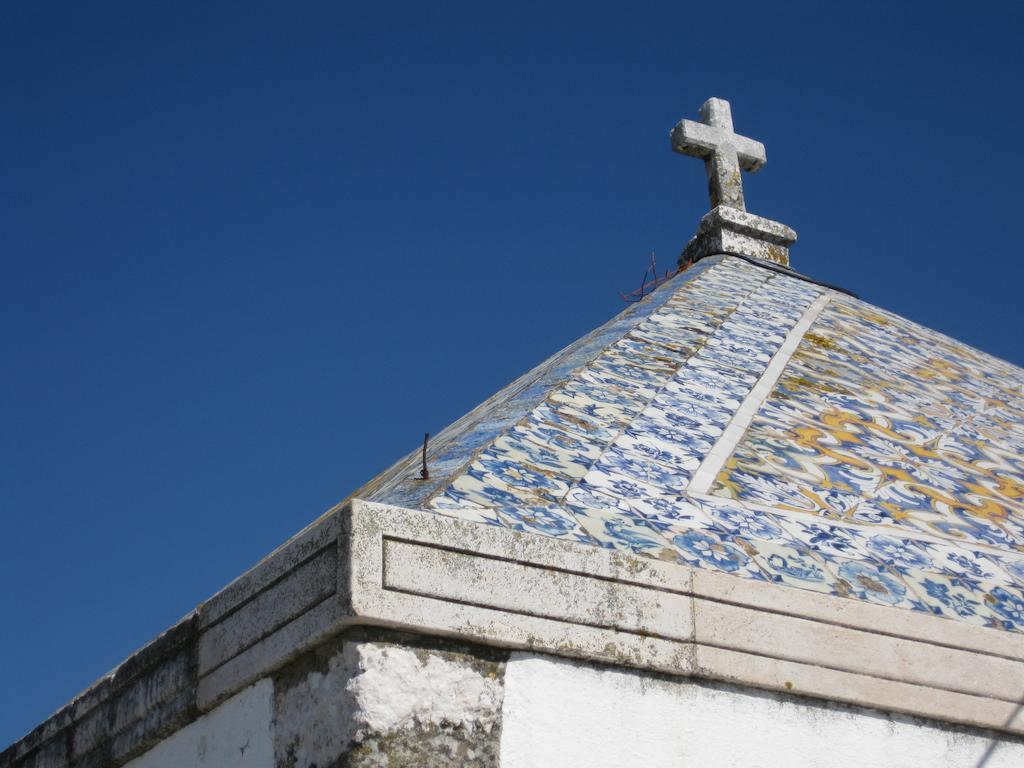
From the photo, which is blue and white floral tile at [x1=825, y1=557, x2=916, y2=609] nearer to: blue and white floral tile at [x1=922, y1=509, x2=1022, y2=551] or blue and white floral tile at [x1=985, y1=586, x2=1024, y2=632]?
blue and white floral tile at [x1=985, y1=586, x2=1024, y2=632]

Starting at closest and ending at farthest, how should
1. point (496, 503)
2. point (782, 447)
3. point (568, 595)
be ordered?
1. point (568, 595)
2. point (496, 503)
3. point (782, 447)

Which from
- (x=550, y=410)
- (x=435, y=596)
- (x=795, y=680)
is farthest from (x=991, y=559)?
(x=435, y=596)

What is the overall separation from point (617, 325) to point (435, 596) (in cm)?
272

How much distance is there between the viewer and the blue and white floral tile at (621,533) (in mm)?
3518

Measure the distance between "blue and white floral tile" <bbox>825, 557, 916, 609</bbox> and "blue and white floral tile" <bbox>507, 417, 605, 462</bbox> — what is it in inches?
28.0

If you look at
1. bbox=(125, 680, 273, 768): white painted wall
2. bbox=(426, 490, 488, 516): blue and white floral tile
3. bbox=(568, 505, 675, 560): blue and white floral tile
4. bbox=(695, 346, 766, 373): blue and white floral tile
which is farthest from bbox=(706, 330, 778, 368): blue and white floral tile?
bbox=(125, 680, 273, 768): white painted wall

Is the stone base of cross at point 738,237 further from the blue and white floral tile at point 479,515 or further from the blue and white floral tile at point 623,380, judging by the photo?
the blue and white floral tile at point 479,515

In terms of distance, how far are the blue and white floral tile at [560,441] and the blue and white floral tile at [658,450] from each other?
9cm

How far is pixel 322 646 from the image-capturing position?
3143 mm

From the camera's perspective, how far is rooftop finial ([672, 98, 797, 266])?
7312mm

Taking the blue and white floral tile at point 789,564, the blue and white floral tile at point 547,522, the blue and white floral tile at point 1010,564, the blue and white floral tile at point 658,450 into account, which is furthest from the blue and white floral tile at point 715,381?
the blue and white floral tile at point 547,522

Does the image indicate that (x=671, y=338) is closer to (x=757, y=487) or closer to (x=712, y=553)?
(x=757, y=487)

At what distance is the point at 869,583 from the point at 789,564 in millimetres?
224

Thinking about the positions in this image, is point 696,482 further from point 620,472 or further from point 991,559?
point 991,559
